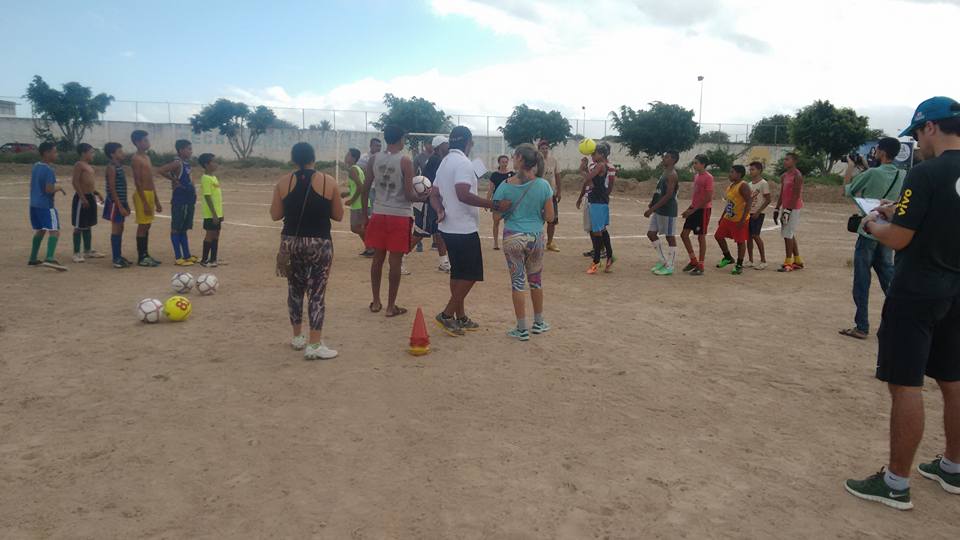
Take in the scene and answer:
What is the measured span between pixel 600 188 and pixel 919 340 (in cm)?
669

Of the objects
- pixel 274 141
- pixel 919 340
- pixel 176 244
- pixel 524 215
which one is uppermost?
pixel 274 141

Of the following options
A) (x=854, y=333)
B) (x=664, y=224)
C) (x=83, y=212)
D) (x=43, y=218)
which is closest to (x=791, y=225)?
(x=664, y=224)

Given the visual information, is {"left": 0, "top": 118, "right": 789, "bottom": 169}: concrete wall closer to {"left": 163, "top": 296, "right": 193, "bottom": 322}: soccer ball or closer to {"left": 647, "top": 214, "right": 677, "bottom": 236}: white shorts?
{"left": 647, "top": 214, "right": 677, "bottom": 236}: white shorts

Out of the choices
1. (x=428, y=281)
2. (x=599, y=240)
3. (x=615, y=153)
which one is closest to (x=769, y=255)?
(x=599, y=240)

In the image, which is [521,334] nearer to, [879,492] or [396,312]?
[396,312]

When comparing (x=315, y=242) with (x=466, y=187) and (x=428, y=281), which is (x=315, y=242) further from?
(x=428, y=281)

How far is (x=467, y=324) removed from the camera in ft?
21.9

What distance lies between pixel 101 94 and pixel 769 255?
42.9 meters

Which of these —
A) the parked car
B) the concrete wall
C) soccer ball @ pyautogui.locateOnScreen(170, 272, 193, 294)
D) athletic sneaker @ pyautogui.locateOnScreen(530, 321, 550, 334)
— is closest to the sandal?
athletic sneaker @ pyautogui.locateOnScreen(530, 321, 550, 334)

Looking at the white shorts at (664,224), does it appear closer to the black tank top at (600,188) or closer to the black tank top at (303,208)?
the black tank top at (600,188)

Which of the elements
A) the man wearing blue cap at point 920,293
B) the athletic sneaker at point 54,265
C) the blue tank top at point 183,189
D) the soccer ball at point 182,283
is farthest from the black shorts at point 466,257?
the athletic sneaker at point 54,265

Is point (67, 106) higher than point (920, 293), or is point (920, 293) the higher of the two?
point (67, 106)

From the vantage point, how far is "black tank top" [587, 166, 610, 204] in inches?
386

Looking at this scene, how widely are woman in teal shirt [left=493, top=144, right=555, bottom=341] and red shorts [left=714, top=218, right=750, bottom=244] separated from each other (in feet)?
17.9
